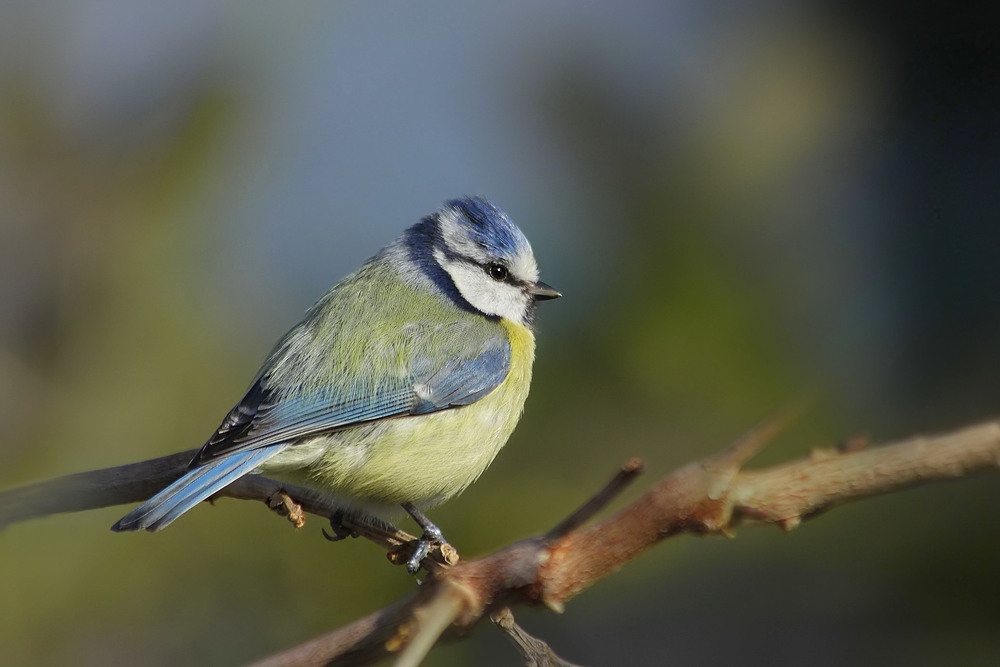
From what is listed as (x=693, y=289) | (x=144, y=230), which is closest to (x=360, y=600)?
(x=693, y=289)

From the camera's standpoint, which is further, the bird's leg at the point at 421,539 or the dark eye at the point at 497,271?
the dark eye at the point at 497,271

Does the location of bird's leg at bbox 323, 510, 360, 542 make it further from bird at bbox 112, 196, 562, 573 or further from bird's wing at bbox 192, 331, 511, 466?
bird's wing at bbox 192, 331, 511, 466

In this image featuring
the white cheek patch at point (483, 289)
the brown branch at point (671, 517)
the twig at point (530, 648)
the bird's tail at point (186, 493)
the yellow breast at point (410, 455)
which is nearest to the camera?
the brown branch at point (671, 517)

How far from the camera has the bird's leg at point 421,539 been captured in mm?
1573

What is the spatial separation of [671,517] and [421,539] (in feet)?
3.56

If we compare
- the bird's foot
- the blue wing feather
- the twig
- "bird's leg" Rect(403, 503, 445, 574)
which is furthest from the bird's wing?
the twig

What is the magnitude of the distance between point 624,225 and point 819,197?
80cm

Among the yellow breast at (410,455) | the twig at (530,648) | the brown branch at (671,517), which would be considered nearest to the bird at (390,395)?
the yellow breast at (410,455)

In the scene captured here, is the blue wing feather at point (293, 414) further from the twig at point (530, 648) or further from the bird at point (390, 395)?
the twig at point (530, 648)

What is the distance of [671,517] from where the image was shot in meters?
0.60

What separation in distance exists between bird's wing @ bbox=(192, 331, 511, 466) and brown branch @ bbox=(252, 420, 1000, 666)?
889 millimetres

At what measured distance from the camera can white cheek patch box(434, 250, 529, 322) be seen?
222 cm

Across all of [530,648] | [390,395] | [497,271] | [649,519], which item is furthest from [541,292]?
[649,519]

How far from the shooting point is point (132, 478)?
1436 millimetres
